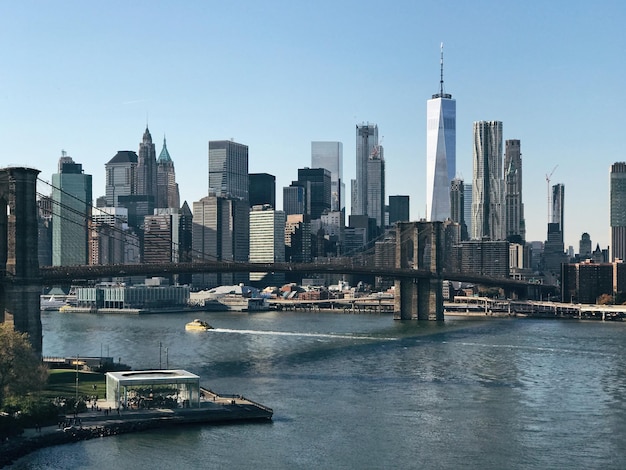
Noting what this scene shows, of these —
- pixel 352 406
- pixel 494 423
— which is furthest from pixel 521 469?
pixel 352 406

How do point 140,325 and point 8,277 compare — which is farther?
point 140,325

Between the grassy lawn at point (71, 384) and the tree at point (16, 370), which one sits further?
the grassy lawn at point (71, 384)

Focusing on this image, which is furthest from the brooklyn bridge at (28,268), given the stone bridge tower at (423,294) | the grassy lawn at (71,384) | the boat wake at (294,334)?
the stone bridge tower at (423,294)

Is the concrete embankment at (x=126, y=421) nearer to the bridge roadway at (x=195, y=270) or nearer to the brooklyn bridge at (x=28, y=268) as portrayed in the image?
the brooklyn bridge at (x=28, y=268)

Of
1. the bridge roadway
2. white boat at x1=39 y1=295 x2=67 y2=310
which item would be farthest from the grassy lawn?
white boat at x1=39 y1=295 x2=67 y2=310

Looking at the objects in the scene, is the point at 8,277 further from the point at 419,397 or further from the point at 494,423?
the point at 494,423

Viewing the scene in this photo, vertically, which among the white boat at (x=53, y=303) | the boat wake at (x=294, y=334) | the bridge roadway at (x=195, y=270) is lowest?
the white boat at (x=53, y=303)
